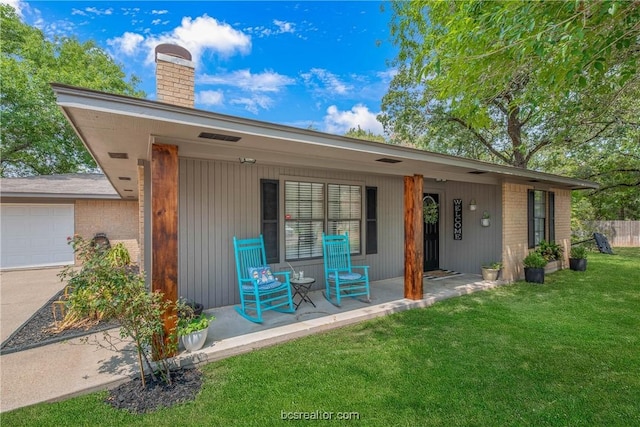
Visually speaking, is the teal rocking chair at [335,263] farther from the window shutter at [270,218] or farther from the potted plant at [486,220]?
the potted plant at [486,220]

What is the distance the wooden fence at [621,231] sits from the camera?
601 inches

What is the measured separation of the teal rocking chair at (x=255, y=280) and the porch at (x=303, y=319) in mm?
157

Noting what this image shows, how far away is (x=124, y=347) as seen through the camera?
3.47 metres

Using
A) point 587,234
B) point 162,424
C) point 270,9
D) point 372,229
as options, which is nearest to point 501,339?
point 372,229

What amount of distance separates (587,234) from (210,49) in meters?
18.3

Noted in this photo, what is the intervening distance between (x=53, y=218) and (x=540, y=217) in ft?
44.5

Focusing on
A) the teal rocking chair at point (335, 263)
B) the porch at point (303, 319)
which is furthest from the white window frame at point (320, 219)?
the porch at point (303, 319)

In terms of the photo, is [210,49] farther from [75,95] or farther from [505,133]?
[505,133]

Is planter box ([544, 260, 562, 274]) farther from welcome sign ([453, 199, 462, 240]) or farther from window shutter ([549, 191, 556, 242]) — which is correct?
welcome sign ([453, 199, 462, 240])

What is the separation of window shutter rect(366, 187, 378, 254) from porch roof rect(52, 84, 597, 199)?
54.6 inches

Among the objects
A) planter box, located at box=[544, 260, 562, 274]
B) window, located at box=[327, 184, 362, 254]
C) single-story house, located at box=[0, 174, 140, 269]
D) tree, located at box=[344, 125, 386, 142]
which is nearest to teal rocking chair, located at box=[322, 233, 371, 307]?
window, located at box=[327, 184, 362, 254]

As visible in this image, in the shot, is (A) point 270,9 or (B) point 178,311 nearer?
(B) point 178,311

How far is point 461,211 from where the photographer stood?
772cm

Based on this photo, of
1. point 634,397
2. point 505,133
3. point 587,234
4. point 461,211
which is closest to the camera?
point 634,397
